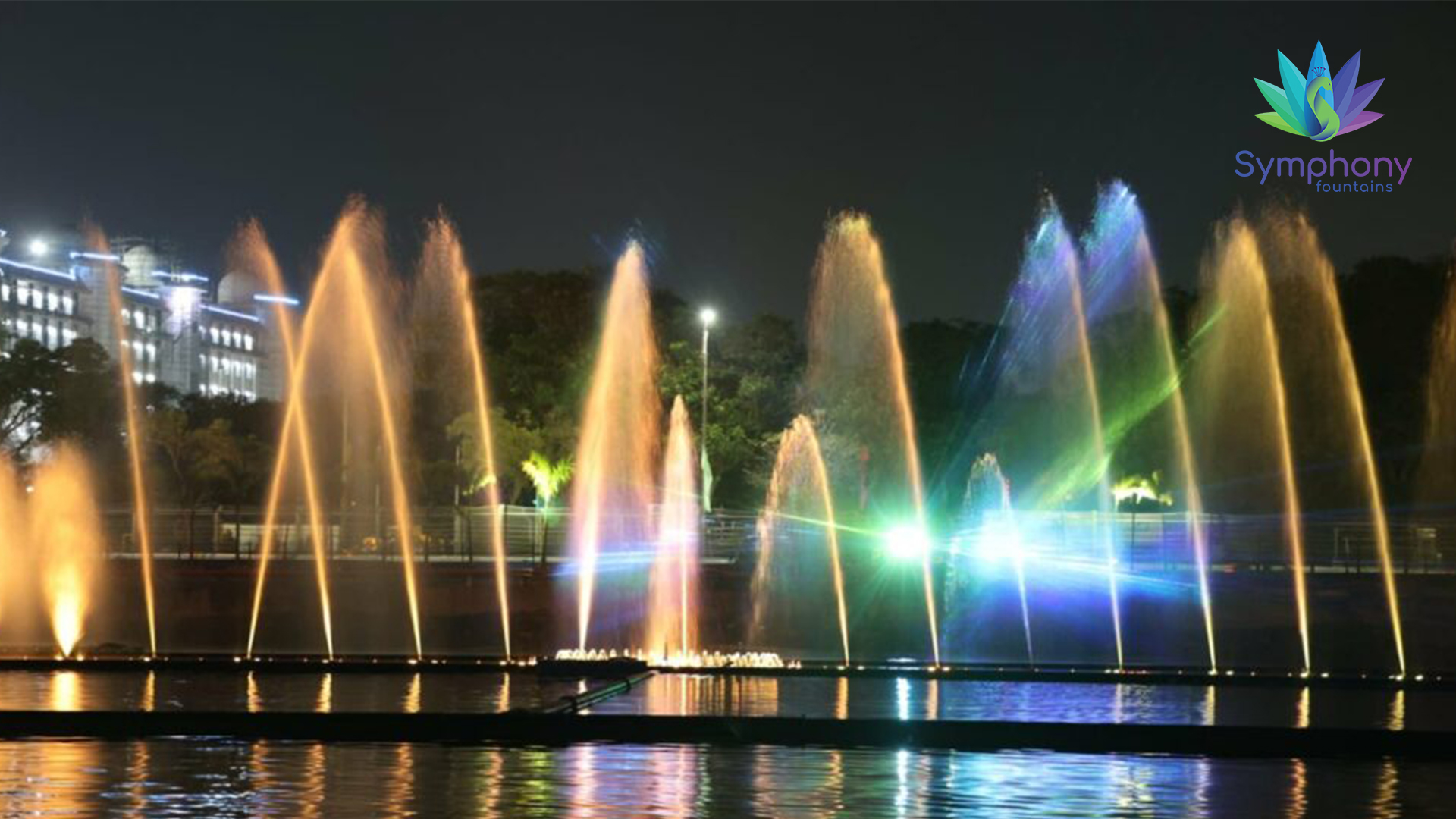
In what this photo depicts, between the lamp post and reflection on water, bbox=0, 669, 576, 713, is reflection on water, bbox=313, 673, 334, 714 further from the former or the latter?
the lamp post

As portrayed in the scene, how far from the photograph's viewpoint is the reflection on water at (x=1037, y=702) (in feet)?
74.3

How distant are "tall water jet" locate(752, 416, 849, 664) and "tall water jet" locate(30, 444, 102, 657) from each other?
14002mm

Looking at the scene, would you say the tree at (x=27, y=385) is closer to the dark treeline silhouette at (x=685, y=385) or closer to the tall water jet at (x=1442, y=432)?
the dark treeline silhouette at (x=685, y=385)

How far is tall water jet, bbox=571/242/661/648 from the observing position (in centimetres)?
4388

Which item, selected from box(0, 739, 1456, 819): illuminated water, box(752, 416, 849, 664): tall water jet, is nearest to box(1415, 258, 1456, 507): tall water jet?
box(752, 416, 849, 664): tall water jet

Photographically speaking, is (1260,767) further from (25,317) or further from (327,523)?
(25,317)

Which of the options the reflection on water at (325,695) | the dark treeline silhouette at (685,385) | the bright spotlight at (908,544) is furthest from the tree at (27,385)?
the reflection on water at (325,695)

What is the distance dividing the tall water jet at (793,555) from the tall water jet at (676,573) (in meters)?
1.48

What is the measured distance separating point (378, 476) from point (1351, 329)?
31.2 meters

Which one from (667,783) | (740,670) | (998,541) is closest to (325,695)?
(740,670)

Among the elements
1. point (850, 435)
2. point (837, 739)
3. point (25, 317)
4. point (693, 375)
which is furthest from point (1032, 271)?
point (25, 317)

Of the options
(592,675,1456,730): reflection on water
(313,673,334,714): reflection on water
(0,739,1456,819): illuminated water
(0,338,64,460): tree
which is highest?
(0,338,64,460): tree

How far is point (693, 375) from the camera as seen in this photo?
6581 centimetres

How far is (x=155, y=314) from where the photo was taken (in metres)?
180
